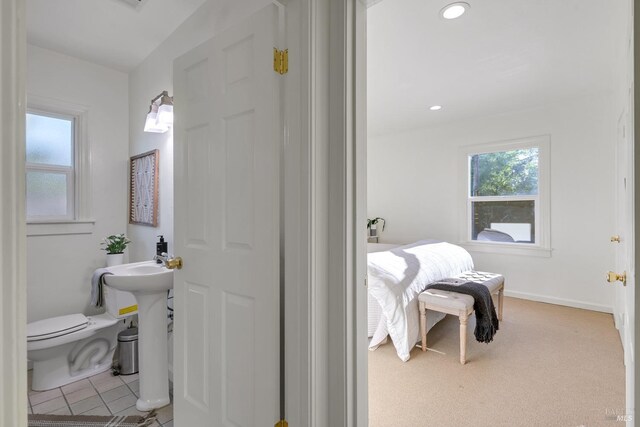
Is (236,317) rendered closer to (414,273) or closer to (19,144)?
(19,144)

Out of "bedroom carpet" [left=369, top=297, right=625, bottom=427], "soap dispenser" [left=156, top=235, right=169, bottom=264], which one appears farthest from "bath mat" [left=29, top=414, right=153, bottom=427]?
"bedroom carpet" [left=369, top=297, right=625, bottom=427]

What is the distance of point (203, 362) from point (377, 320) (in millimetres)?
1634

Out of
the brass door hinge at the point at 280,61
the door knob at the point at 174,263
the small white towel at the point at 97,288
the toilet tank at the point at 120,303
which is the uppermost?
the brass door hinge at the point at 280,61

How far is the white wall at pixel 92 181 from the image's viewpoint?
93.9 inches

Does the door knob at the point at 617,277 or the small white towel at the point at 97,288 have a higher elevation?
A: the door knob at the point at 617,277

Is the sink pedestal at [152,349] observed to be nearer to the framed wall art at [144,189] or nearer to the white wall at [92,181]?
the framed wall art at [144,189]

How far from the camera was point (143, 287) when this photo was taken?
5.47ft

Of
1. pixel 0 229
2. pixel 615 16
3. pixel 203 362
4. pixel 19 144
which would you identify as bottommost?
pixel 203 362

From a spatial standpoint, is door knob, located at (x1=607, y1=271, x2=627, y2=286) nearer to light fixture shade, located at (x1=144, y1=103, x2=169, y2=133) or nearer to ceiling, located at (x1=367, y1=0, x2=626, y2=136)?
ceiling, located at (x1=367, y1=0, x2=626, y2=136)

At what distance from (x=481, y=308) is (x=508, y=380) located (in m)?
0.51

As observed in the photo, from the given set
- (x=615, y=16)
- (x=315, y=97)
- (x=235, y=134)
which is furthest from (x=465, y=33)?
(x=235, y=134)

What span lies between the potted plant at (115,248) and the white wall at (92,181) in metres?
0.15

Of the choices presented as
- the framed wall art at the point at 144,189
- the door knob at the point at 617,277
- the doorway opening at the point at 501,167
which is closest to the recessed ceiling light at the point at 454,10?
the doorway opening at the point at 501,167

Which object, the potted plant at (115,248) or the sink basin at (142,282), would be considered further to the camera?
the potted plant at (115,248)
